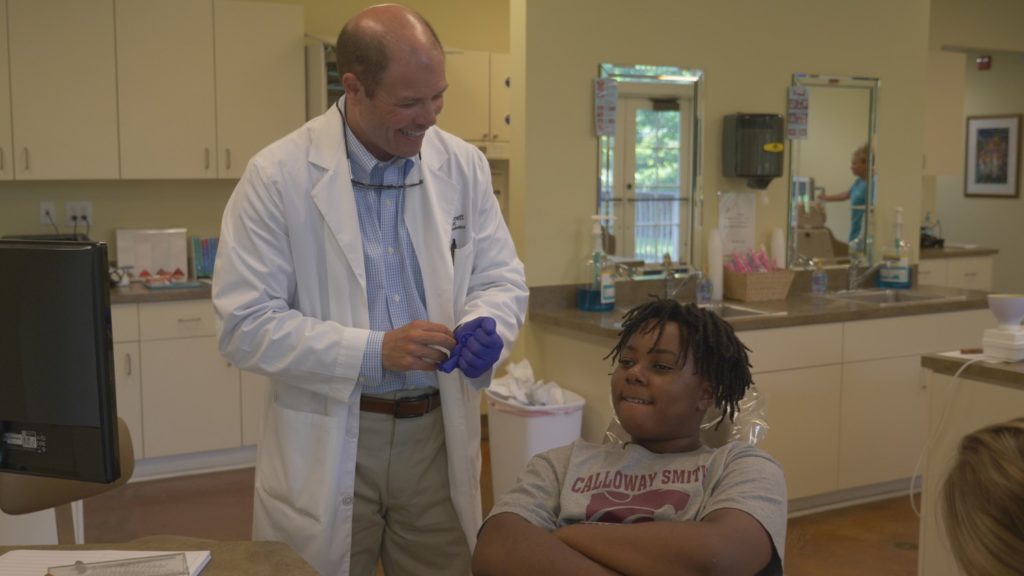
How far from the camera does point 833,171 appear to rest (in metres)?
4.80

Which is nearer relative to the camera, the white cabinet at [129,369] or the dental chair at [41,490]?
the dental chair at [41,490]

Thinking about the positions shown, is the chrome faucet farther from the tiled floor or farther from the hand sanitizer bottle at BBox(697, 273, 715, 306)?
the tiled floor

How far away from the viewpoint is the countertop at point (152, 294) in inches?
176

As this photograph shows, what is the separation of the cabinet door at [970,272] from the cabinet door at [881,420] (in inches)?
87.3

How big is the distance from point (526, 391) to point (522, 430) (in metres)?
0.17

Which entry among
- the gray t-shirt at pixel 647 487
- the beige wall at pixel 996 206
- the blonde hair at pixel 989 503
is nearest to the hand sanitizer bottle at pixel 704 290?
the gray t-shirt at pixel 647 487

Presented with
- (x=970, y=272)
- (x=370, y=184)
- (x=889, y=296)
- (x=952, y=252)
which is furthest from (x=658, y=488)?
(x=970, y=272)

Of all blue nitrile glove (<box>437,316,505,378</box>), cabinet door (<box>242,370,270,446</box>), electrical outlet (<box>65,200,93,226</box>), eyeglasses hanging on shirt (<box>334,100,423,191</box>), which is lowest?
cabinet door (<box>242,370,270,446</box>)

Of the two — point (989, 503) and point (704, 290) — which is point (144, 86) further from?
point (989, 503)

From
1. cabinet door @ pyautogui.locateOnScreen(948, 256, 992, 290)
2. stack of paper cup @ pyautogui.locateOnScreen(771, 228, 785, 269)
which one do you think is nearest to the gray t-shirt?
stack of paper cup @ pyautogui.locateOnScreen(771, 228, 785, 269)

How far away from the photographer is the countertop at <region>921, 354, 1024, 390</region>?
110 inches

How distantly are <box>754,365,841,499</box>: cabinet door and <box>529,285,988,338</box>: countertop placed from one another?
8.4 inches

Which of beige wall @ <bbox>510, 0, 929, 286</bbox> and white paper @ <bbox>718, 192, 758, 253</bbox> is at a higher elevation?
beige wall @ <bbox>510, 0, 929, 286</bbox>

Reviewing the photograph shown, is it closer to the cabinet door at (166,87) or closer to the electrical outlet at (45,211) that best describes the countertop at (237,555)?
the cabinet door at (166,87)
